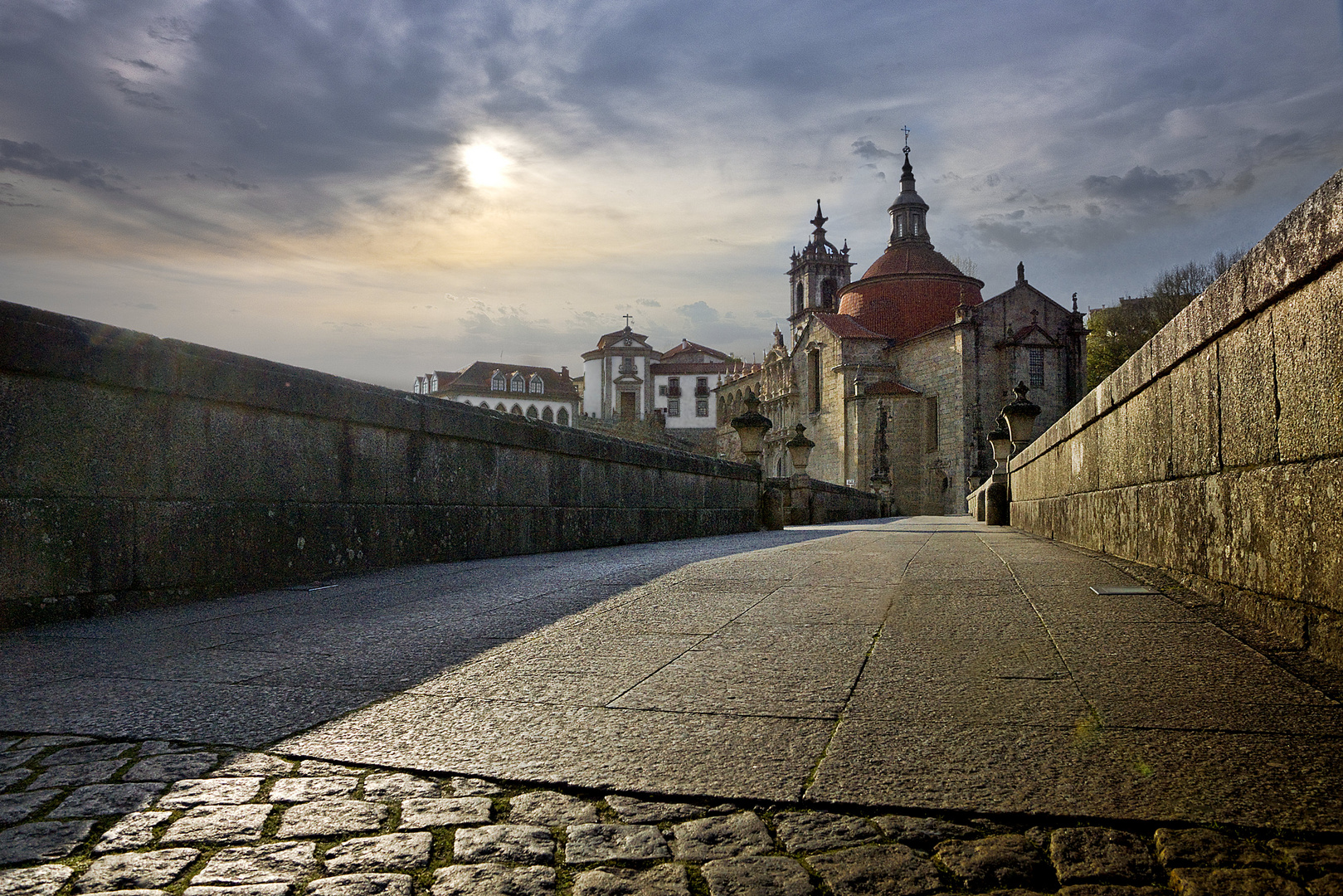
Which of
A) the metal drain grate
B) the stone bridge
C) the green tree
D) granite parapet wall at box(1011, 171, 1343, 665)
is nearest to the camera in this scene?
the stone bridge

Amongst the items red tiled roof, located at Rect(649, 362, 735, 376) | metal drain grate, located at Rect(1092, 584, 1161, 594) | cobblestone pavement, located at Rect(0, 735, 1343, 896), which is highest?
red tiled roof, located at Rect(649, 362, 735, 376)

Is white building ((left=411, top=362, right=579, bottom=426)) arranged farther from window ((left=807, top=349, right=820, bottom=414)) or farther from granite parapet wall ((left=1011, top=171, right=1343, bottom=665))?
granite parapet wall ((left=1011, top=171, right=1343, bottom=665))

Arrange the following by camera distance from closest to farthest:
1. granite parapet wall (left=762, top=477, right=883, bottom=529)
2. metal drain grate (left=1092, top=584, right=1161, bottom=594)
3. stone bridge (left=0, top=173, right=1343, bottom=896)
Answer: stone bridge (left=0, top=173, right=1343, bottom=896), metal drain grate (left=1092, top=584, right=1161, bottom=594), granite parapet wall (left=762, top=477, right=883, bottom=529)

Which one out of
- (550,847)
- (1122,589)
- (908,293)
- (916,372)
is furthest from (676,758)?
(908,293)

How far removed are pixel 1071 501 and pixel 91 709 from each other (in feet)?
25.4

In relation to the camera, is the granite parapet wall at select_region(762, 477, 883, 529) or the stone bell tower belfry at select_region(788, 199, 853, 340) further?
the stone bell tower belfry at select_region(788, 199, 853, 340)

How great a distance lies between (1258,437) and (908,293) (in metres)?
55.8

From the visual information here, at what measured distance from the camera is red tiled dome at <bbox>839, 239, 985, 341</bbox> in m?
55.9

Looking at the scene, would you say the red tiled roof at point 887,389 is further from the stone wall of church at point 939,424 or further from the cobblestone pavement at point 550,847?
the cobblestone pavement at point 550,847

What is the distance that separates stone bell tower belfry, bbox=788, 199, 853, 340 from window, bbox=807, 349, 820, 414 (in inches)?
465

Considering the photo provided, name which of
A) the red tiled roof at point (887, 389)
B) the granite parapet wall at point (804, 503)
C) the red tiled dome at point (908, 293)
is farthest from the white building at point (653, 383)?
the granite parapet wall at point (804, 503)

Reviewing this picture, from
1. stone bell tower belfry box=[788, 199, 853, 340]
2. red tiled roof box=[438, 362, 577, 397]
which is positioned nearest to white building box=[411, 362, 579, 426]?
red tiled roof box=[438, 362, 577, 397]

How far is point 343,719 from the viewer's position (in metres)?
2.42

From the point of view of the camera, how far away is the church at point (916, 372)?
4797cm
